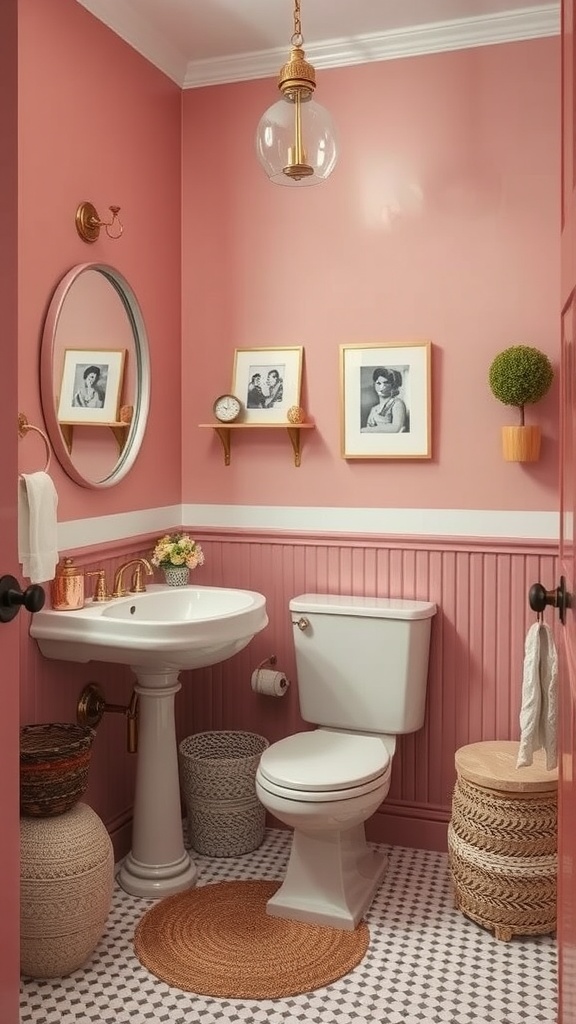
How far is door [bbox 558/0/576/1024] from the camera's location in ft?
4.17

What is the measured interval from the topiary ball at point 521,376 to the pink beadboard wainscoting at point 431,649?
47 centimetres

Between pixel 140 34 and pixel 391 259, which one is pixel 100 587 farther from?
pixel 140 34

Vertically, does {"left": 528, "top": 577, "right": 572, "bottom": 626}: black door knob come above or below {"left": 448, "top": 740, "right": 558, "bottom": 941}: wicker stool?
above

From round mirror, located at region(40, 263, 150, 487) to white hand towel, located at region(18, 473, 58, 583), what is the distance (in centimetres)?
32

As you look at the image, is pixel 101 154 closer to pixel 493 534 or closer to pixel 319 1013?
pixel 493 534

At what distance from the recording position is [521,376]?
2797 mm

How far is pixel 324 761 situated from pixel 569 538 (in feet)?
4.52

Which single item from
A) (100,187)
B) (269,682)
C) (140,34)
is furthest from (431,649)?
(140,34)

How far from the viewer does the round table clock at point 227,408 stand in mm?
3254

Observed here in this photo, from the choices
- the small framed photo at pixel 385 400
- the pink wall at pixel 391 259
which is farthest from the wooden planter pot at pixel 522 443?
the small framed photo at pixel 385 400

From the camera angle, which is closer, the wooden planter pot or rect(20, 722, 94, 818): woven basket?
rect(20, 722, 94, 818): woven basket

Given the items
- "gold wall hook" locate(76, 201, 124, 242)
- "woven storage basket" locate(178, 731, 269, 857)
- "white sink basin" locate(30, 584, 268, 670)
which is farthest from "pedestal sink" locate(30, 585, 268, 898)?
"gold wall hook" locate(76, 201, 124, 242)

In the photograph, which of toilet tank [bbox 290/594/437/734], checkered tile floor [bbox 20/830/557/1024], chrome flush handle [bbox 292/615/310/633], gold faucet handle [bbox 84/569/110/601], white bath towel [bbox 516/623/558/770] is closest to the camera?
white bath towel [bbox 516/623/558/770]

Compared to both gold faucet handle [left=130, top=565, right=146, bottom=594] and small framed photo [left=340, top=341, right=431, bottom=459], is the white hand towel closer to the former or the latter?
gold faucet handle [left=130, top=565, right=146, bottom=594]
